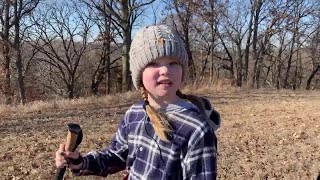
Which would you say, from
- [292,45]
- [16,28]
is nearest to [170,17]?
A: [16,28]

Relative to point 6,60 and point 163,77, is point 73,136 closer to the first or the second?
point 163,77

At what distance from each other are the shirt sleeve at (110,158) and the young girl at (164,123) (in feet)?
0.10

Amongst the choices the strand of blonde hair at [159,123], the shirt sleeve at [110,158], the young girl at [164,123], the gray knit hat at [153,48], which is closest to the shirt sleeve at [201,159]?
the young girl at [164,123]

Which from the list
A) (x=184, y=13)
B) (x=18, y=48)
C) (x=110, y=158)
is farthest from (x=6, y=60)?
(x=110, y=158)

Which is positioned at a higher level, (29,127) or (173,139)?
(173,139)

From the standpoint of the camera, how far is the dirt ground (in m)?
4.64

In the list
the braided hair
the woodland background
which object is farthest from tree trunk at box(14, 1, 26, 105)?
the braided hair

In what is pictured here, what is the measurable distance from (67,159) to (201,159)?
0.60m

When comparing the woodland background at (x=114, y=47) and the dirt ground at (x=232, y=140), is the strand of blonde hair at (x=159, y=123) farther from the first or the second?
the woodland background at (x=114, y=47)

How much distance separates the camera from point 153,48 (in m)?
1.66

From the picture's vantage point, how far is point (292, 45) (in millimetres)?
32312

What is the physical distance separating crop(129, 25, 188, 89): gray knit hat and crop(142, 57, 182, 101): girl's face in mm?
26

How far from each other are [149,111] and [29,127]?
596 centimetres

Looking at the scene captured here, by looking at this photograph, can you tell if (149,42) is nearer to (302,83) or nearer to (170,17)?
(170,17)
